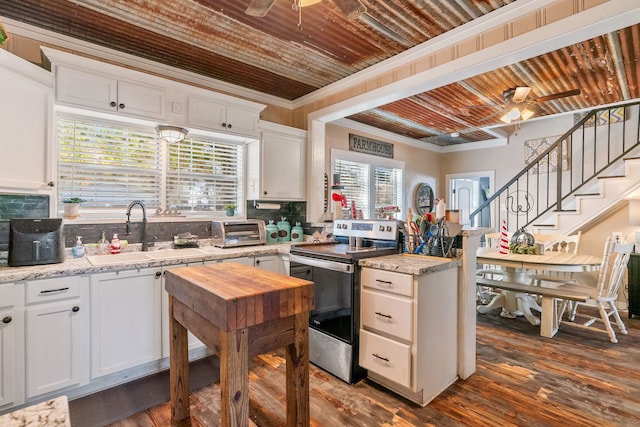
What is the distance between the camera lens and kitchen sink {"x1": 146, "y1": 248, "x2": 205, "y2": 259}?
262 centimetres

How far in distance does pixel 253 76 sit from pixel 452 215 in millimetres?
2512

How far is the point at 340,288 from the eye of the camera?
2449 millimetres

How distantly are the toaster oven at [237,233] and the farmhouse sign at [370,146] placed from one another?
2468 millimetres

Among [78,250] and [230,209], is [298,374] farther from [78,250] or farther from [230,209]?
[230,209]

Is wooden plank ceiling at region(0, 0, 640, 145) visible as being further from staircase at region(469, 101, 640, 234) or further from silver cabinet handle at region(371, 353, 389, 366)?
silver cabinet handle at region(371, 353, 389, 366)

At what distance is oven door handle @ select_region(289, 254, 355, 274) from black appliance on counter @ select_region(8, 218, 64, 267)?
1722 millimetres

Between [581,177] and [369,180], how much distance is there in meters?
3.42

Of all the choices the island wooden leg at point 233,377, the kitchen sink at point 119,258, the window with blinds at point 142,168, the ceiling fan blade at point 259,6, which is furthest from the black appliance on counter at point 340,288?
the ceiling fan blade at point 259,6

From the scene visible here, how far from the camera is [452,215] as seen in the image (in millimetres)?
2414

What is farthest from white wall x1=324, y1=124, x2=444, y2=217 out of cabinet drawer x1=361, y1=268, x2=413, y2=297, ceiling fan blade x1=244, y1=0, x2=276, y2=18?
ceiling fan blade x1=244, y1=0, x2=276, y2=18

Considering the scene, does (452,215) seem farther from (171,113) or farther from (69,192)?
(69,192)

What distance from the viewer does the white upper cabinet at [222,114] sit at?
3.05 metres

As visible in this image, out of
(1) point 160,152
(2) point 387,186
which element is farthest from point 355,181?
(1) point 160,152

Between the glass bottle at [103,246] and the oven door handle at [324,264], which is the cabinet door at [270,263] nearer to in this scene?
the oven door handle at [324,264]
